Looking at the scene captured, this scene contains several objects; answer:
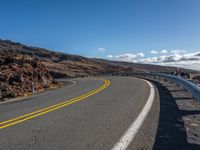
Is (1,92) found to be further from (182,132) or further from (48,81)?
(182,132)

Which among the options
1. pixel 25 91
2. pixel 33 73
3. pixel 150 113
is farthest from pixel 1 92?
pixel 150 113

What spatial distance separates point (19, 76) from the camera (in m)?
20.8

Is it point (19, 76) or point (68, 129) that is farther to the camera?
point (19, 76)

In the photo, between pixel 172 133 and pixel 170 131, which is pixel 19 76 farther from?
pixel 172 133

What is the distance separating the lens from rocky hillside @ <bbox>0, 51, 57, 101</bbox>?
1825 centimetres

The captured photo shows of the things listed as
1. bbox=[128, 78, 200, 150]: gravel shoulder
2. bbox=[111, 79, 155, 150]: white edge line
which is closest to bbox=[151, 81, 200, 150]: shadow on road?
bbox=[128, 78, 200, 150]: gravel shoulder

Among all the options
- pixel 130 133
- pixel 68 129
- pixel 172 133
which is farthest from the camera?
pixel 68 129

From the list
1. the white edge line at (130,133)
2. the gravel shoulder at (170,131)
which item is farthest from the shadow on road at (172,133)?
the white edge line at (130,133)

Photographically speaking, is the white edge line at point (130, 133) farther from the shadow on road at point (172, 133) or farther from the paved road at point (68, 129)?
the shadow on road at point (172, 133)

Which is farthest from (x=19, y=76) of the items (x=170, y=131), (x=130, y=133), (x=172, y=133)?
(x=172, y=133)

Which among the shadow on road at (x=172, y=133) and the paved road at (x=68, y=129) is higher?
the shadow on road at (x=172, y=133)

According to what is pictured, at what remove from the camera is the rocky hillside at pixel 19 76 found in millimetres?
18250

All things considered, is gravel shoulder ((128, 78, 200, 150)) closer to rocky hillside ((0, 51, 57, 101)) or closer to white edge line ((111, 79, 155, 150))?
white edge line ((111, 79, 155, 150))

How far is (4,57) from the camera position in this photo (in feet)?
80.9
